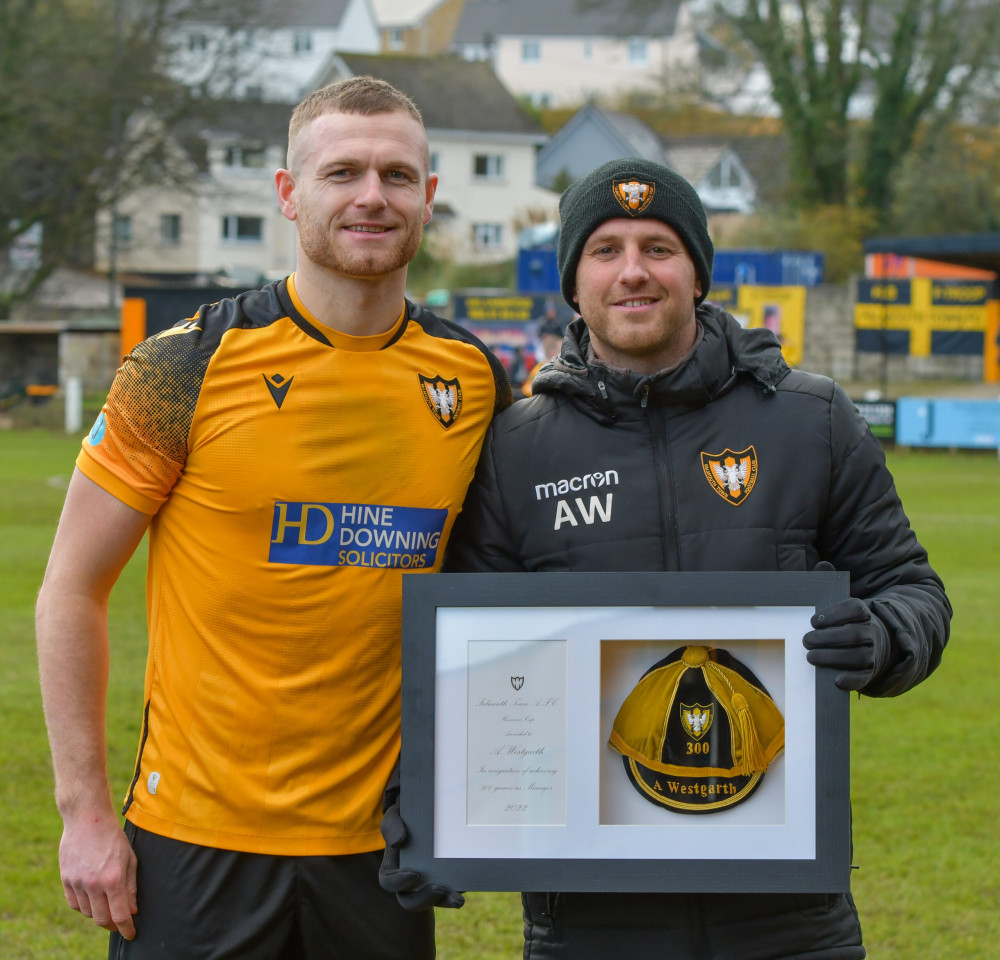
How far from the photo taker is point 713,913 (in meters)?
2.65

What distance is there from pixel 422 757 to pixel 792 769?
663 millimetres

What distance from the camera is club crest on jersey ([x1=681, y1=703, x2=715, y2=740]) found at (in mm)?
2553

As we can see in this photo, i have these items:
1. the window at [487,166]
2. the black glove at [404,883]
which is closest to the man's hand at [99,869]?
the black glove at [404,883]

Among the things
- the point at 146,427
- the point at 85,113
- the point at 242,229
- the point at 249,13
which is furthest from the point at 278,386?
the point at 242,229

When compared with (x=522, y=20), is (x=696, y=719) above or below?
below

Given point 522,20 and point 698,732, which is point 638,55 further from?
point 698,732

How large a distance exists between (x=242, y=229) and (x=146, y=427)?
66.9m

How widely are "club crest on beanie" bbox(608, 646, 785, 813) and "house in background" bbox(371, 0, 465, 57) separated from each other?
106m

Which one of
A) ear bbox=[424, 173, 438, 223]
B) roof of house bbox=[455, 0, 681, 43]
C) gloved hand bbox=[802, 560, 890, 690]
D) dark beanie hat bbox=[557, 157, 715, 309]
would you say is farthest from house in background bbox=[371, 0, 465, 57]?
gloved hand bbox=[802, 560, 890, 690]

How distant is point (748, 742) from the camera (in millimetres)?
2547

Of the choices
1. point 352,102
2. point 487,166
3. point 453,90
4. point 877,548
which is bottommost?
point 877,548

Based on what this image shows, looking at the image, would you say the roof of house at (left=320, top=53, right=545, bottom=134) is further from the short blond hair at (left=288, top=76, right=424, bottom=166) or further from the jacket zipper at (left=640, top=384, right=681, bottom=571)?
the jacket zipper at (left=640, top=384, right=681, bottom=571)

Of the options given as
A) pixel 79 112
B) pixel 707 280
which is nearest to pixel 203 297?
pixel 79 112

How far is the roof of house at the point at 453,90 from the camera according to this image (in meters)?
65.6
